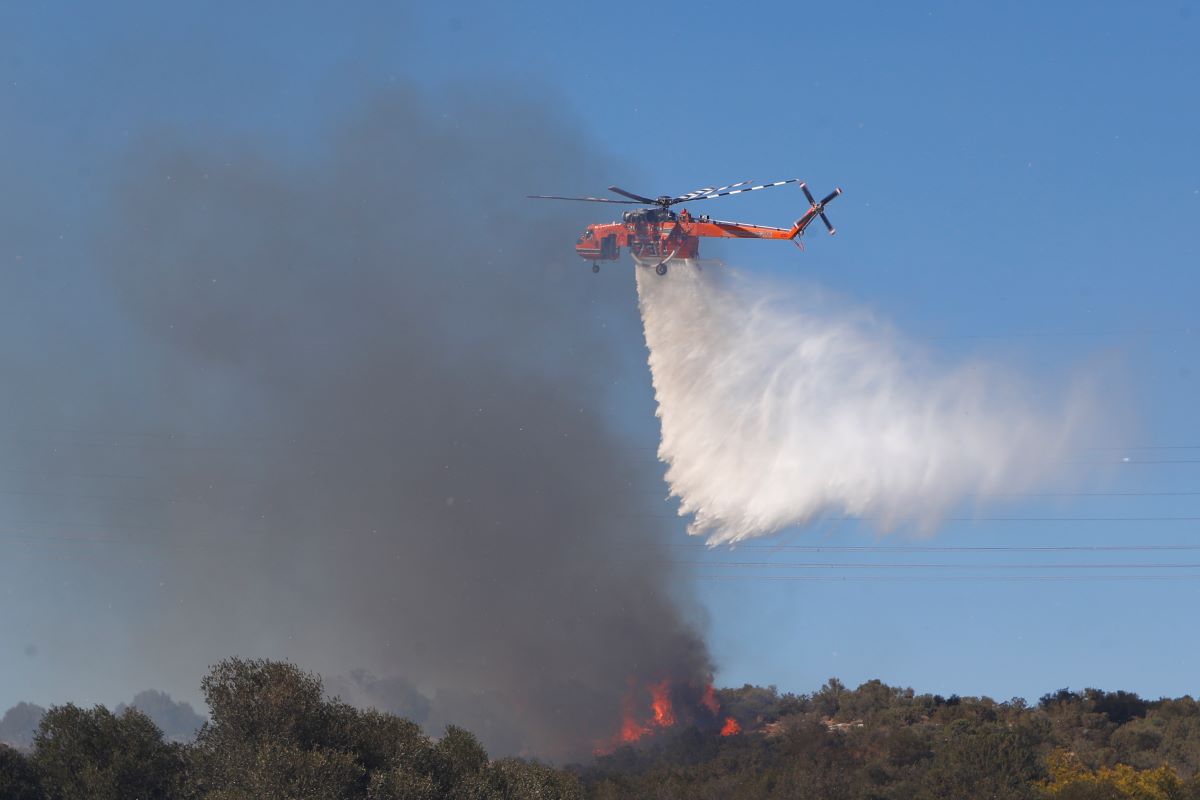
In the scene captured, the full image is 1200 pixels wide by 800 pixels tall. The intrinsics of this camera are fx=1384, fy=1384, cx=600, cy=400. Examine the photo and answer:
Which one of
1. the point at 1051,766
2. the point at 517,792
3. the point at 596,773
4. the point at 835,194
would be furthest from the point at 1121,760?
the point at 517,792

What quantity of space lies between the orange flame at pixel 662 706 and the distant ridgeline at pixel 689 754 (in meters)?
2.17

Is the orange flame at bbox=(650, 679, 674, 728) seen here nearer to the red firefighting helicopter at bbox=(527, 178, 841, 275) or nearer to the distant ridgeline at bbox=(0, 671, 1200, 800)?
the distant ridgeline at bbox=(0, 671, 1200, 800)

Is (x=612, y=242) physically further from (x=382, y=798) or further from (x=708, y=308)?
(x=382, y=798)

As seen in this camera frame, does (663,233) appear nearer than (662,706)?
Yes

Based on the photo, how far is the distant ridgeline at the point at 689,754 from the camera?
51125 mm

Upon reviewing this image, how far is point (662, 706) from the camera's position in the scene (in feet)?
411

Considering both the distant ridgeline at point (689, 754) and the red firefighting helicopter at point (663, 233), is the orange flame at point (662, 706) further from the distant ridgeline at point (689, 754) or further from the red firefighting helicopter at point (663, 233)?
the red firefighting helicopter at point (663, 233)

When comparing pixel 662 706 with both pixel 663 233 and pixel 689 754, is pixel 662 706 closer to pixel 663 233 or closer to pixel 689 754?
pixel 689 754

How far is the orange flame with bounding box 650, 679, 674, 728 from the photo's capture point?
123688mm

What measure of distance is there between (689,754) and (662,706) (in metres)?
11.9

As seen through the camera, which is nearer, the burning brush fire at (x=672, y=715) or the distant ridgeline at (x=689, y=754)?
the distant ridgeline at (x=689, y=754)

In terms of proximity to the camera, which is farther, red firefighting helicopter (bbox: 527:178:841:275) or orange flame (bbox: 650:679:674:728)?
orange flame (bbox: 650:679:674:728)

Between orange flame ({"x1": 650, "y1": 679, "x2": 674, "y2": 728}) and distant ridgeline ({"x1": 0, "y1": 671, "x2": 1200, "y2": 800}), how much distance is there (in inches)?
85.5

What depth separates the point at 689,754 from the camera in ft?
372
